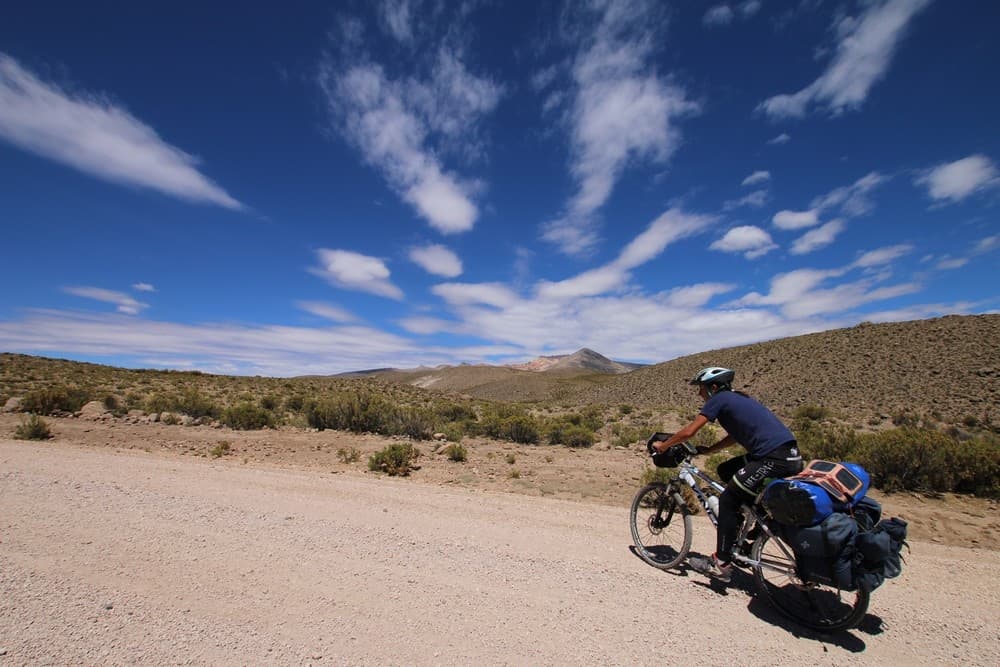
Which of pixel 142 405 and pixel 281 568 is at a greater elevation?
pixel 142 405

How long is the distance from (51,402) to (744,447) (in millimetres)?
24368

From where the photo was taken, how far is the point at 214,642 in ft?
10.7

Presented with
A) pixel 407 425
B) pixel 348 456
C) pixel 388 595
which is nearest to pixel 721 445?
pixel 388 595

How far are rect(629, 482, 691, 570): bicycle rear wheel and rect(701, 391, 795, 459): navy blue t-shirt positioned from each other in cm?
132

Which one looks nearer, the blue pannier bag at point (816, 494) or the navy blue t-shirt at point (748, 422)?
the blue pannier bag at point (816, 494)

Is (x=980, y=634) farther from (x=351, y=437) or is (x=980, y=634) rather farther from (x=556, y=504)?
(x=351, y=437)

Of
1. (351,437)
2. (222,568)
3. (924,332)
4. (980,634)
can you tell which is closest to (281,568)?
(222,568)

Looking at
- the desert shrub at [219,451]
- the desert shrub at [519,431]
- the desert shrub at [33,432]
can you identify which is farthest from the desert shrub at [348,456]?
the desert shrub at [33,432]

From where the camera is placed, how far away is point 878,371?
40344 mm

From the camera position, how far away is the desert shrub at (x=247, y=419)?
16.8 m

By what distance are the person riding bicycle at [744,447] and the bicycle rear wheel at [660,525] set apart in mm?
589

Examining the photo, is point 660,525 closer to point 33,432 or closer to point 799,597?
point 799,597

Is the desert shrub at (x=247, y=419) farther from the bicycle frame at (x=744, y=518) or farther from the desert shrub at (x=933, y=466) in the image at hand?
the desert shrub at (x=933, y=466)

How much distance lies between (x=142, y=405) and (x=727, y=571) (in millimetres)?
24100
